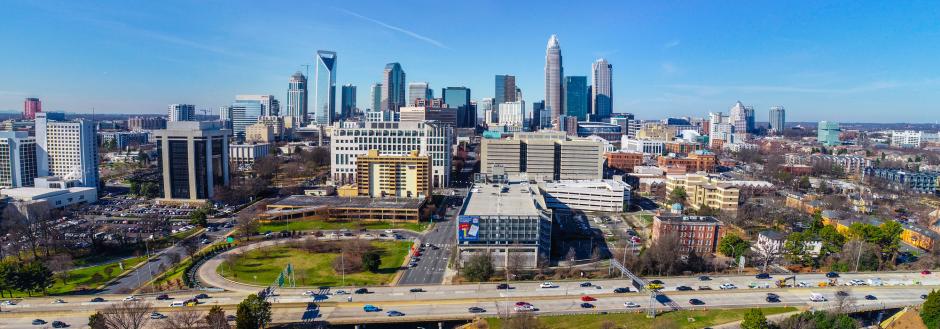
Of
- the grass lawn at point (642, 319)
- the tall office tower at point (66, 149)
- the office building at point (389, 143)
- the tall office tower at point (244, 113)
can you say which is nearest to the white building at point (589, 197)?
the office building at point (389, 143)

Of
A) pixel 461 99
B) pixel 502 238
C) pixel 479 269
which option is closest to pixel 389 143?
pixel 502 238


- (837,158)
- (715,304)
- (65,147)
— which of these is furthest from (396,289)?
(837,158)

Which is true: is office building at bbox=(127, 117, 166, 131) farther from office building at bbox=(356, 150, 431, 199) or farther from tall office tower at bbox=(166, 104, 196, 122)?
office building at bbox=(356, 150, 431, 199)

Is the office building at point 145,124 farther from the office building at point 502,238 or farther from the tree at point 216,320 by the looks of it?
the tree at point 216,320

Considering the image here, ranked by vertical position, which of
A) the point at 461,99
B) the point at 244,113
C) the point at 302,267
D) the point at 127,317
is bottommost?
the point at 302,267

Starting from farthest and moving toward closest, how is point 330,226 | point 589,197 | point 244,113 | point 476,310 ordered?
point 244,113
point 589,197
point 330,226
point 476,310

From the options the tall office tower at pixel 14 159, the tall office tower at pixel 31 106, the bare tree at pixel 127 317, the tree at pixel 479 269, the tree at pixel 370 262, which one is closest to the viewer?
the bare tree at pixel 127 317

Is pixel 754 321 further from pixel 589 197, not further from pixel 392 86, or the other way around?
pixel 392 86

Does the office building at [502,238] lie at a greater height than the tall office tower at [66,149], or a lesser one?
lesser
